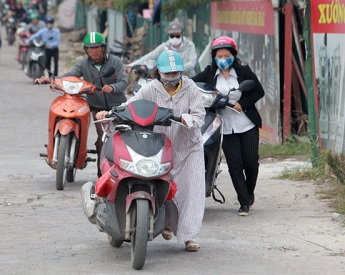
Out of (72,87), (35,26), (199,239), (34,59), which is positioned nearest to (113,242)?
(199,239)

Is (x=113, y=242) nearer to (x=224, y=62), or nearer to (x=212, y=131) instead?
(x=212, y=131)

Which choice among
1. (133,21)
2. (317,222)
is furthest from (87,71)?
(133,21)

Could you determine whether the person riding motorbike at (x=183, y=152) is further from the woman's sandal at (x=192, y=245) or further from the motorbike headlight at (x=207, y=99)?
the motorbike headlight at (x=207, y=99)

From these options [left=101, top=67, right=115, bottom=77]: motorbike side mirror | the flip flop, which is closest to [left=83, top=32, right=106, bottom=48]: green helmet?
[left=101, top=67, right=115, bottom=77]: motorbike side mirror

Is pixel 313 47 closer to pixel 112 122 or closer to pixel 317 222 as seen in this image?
pixel 317 222

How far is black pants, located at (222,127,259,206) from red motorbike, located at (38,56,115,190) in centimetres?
188

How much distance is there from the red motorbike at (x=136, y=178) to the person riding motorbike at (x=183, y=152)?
34 centimetres

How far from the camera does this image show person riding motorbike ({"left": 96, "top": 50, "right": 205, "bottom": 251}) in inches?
256

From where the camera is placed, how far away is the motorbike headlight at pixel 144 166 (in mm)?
5867

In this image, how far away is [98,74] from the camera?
9.65 m

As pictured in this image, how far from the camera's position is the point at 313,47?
10094mm

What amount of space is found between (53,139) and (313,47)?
10.0 feet

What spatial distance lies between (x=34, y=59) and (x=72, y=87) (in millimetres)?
13822

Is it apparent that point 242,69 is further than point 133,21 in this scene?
No
